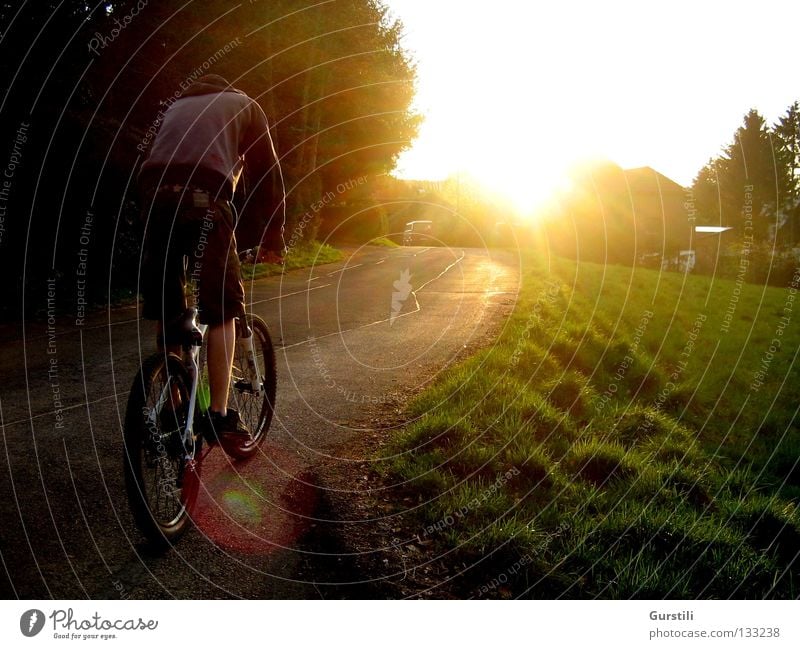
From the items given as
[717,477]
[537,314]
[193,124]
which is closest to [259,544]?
[193,124]

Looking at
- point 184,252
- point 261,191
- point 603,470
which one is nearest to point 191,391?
point 184,252

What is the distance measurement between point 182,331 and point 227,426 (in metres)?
0.65

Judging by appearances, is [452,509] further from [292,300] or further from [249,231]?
[292,300]

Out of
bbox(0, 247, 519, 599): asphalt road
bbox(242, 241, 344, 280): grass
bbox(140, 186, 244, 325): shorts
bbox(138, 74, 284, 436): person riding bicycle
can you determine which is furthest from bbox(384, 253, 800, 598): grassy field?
bbox(242, 241, 344, 280): grass

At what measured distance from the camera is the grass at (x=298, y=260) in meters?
14.4

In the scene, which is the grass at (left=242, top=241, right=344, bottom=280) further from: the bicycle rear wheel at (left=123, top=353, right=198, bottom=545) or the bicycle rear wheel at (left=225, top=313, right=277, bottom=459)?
the bicycle rear wheel at (left=123, top=353, right=198, bottom=545)

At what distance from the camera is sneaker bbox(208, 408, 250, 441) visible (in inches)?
123

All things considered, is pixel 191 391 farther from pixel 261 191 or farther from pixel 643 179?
pixel 643 179

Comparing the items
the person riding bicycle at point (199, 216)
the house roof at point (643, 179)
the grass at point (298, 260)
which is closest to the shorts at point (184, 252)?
the person riding bicycle at point (199, 216)

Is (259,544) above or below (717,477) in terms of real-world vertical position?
above

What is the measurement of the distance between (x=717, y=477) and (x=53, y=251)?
917 cm

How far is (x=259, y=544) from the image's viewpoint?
2727mm

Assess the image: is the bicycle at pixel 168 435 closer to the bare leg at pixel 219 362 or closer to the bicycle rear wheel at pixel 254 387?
the bare leg at pixel 219 362

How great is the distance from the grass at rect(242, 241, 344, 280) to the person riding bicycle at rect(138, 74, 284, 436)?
9.45 metres
